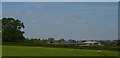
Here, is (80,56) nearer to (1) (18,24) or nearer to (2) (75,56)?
(2) (75,56)

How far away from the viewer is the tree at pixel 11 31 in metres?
45.9

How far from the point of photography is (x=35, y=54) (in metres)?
24.0

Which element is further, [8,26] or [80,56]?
[8,26]

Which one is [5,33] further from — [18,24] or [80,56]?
[80,56]

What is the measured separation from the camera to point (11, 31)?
164ft

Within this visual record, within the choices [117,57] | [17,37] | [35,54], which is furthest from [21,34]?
[117,57]

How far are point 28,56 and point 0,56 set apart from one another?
225cm

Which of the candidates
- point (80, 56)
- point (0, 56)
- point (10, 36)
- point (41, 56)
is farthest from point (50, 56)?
point (10, 36)

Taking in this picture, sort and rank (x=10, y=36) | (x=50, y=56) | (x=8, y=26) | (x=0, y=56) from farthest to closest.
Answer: (x=8, y=26)
(x=10, y=36)
(x=50, y=56)
(x=0, y=56)

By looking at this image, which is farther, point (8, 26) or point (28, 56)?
point (8, 26)

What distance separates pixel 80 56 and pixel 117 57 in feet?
9.46

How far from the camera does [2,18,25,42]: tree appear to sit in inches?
1806

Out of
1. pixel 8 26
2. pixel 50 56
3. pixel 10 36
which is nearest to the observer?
pixel 50 56

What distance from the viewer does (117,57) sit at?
2281 centimetres
